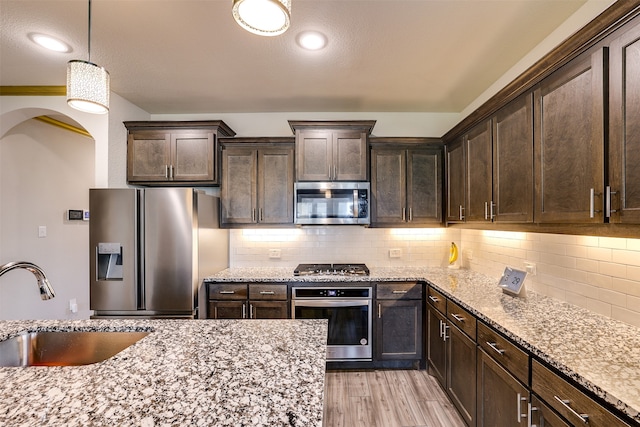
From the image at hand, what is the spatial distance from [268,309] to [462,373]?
170 cm

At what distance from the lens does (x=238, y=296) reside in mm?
2852

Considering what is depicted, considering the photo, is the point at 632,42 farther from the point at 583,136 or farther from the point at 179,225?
the point at 179,225

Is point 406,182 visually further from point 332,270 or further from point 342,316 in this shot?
point 342,316

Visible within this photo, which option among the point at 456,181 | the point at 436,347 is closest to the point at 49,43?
the point at 456,181

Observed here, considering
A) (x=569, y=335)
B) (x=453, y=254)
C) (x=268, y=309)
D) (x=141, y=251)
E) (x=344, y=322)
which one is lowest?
(x=344, y=322)

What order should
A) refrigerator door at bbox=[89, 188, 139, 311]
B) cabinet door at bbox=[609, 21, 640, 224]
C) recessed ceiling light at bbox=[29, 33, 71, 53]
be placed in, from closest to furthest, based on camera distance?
cabinet door at bbox=[609, 21, 640, 224] < recessed ceiling light at bbox=[29, 33, 71, 53] < refrigerator door at bbox=[89, 188, 139, 311]

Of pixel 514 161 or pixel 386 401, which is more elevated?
pixel 514 161

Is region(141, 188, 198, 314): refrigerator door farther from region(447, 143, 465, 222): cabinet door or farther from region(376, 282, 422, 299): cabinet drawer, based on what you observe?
region(447, 143, 465, 222): cabinet door

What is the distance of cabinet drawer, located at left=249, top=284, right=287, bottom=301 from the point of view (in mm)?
2846

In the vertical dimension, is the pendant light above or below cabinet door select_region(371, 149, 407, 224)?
above

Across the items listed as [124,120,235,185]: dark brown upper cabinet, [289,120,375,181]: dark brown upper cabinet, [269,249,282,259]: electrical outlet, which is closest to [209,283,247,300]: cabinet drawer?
[269,249,282,259]: electrical outlet

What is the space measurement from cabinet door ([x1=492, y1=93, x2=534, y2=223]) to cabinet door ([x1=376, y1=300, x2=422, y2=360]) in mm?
1203

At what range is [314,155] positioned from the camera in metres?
3.05

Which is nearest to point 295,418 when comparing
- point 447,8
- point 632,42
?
point 632,42
